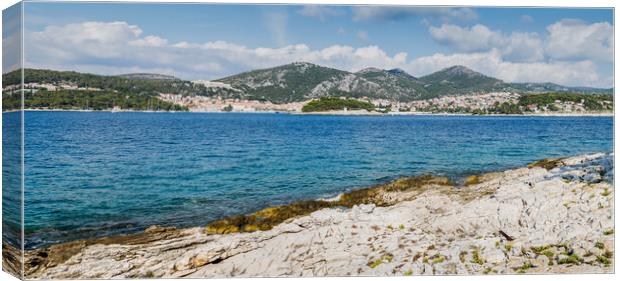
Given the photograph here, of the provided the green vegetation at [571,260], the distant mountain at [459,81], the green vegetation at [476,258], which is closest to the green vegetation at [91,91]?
the distant mountain at [459,81]

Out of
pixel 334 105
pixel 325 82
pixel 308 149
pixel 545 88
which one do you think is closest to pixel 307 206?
pixel 308 149

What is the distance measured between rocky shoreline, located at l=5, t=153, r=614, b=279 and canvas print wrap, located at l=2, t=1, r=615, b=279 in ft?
0.10

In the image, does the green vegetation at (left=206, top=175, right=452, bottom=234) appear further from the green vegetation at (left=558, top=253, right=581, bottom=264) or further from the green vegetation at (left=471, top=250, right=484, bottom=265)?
the green vegetation at (left=558, top=253, right=581, bottom=264)

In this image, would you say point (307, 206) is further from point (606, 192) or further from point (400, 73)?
point (606, 192)

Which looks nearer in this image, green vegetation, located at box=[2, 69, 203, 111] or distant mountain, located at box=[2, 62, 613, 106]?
green vegetation, located at box=[2, 69, 203, 111]

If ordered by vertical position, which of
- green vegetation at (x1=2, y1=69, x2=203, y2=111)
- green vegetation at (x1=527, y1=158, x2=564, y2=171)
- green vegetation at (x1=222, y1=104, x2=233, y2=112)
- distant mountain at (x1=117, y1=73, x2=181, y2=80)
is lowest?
green vegetation at (x1=527, y1=158, x2=564, y2=171)

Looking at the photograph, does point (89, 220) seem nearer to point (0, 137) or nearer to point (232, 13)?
point (0, 137)

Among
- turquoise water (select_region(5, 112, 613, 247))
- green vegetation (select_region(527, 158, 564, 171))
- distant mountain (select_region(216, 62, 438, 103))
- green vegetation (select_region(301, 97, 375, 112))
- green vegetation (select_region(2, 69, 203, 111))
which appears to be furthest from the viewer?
green vegetation (select_region(301, 97, 375, 112))

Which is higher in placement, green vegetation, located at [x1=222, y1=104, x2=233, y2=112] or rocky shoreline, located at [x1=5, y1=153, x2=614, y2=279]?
green vegetation, located at [x1=222, y1=104, x2=233, y2=112]

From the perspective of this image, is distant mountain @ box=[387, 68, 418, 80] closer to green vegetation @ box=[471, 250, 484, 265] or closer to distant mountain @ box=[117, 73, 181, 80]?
green vegetation @ box=[471, 250, 484, 265]

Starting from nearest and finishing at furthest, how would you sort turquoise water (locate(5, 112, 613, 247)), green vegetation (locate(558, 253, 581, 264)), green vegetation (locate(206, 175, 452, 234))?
green vegetation (locate(558, 253, 581, 264)) → turquoise water (locate(5, 112, 613, 247)) → green vegetation (locate(206, 175, 452, 234))

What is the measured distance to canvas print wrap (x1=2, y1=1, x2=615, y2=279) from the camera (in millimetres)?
8320

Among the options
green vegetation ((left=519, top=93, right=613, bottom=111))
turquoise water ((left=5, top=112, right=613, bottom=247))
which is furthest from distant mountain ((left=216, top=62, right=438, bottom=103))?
green vegetation ((left=519, top=93, right=613, bottom=111))

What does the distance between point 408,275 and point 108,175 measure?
5218 millimetres
